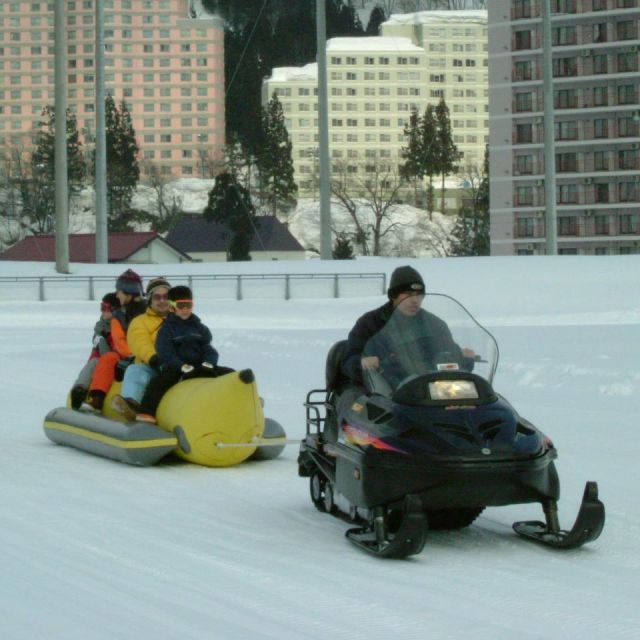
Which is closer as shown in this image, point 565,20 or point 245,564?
point 245,564

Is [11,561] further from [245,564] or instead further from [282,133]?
[282,133]

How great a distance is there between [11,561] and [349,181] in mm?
142378

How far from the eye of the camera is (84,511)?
9.77 metres

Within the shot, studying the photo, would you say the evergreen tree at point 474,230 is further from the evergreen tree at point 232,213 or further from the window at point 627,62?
the window at point 627,62

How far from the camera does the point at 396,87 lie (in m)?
189

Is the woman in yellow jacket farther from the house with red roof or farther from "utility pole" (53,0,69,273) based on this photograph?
the house with red roof

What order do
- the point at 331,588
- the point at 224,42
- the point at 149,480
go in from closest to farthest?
the point at 331,588 → the point at 149,480 → the point at 224,42

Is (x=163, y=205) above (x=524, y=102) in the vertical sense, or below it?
below

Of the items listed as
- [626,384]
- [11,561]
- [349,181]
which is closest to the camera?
[11,561]

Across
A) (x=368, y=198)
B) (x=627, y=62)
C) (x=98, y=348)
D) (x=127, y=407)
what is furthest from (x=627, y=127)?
(x=127, y=407)

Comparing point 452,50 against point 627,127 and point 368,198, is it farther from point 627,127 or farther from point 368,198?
point 627,127

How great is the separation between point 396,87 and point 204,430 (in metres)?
180

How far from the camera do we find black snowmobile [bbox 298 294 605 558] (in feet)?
26.6

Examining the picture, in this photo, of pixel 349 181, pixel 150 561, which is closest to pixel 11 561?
pixel 150 561
